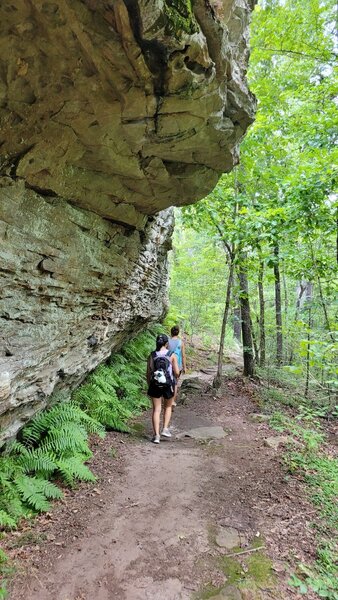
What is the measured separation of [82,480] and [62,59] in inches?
234

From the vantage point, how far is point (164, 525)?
4449 millimetres

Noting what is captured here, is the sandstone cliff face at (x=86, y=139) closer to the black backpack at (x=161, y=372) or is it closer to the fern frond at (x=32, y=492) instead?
the fern frond at (x=32, y=492)

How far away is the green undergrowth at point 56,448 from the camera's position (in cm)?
456

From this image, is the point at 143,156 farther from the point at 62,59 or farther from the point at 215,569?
the point at 215,569

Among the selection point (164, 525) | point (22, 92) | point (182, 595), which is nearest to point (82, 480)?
point (164, 525)

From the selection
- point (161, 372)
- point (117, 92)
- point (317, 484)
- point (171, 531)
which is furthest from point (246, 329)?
point (117, 92)

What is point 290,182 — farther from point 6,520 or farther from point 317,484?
point 6,520

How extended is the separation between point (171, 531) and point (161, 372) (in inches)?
123

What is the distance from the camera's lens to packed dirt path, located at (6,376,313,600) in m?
3.51

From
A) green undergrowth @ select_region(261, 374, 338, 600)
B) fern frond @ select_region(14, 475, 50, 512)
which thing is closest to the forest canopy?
green undergrowth @ select_region(261, 374, 338, 600)

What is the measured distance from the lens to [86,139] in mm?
4816

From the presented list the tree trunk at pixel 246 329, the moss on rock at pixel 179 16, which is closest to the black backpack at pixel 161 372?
the moss on rock at pixel 179 16

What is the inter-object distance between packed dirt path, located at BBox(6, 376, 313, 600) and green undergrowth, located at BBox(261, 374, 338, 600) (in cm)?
18

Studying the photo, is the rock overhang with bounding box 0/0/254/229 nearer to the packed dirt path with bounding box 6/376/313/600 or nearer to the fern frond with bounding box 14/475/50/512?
the fern frond with bounding box 14/475/50/512
